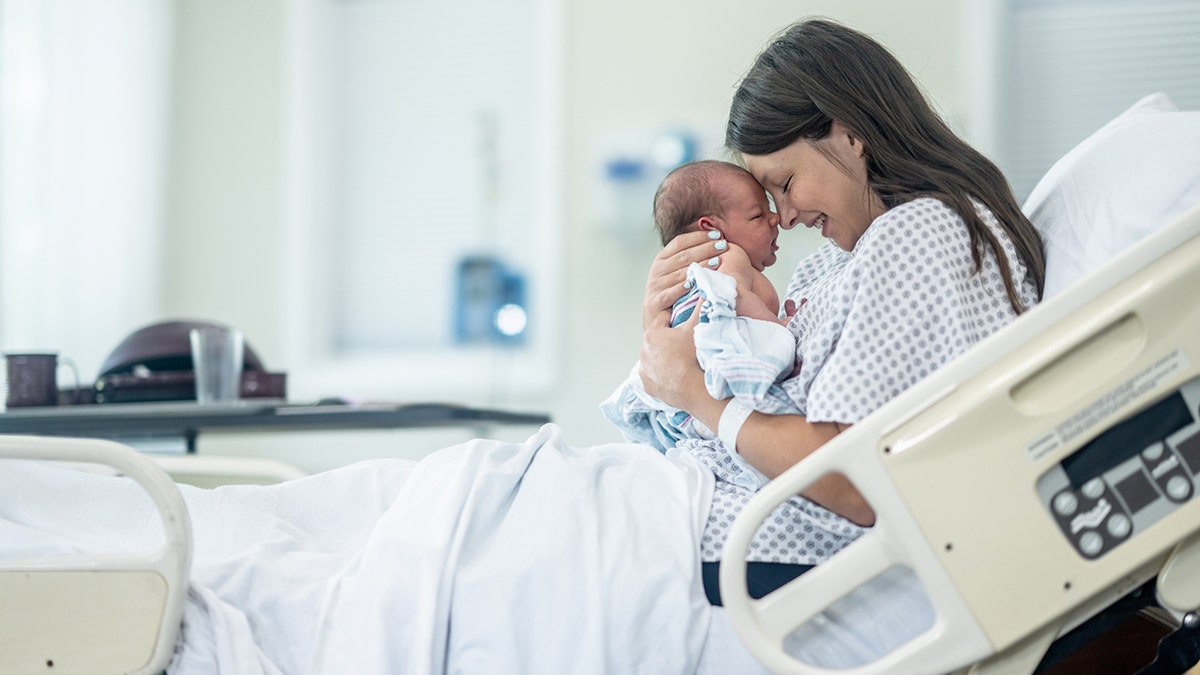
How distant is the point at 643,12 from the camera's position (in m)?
4.17

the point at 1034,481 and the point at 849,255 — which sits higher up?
the point at 849,255

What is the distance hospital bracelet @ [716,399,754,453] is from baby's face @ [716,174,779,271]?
408mm

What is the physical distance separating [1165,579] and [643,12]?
3391 mm

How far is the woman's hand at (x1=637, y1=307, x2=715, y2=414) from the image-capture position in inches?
54.7

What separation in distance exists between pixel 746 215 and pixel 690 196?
90 millimetres

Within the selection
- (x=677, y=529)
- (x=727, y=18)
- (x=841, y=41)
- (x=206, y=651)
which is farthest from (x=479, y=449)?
(x=727, y=18)

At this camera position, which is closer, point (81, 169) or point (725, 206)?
point (725, 206)

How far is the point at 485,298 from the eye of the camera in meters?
4.32

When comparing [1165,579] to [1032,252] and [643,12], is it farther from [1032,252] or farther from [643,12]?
[643,12]

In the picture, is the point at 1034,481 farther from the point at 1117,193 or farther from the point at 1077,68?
the point at 1077,68

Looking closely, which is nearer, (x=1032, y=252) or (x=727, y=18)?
(x=1032, y=252)

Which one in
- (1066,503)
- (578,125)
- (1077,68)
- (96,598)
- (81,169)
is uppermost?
(1077,68)

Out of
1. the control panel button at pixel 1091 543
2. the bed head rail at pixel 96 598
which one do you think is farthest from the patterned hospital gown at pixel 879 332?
the bed head rail at pixel 96 598

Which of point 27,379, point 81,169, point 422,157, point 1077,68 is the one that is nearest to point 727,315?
point 27,379
